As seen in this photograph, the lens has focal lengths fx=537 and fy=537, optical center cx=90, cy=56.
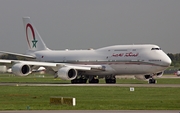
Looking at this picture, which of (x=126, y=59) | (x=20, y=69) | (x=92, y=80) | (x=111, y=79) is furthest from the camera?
(x=92, y=80)

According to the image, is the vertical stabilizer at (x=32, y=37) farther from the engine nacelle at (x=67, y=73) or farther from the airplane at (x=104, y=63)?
the engine nacelle at (x=67, y=73)

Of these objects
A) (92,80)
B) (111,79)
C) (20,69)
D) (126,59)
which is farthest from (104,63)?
(20,69)

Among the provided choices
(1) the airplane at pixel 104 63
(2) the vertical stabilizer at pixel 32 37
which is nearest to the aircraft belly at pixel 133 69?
(1) the airplane at pixel 104 63

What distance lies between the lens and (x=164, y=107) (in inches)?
1371

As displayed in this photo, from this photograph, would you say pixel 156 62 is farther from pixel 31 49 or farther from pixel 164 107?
pixel 164 107

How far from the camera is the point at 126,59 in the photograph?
2938 inches

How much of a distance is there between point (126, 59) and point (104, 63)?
14.4ft

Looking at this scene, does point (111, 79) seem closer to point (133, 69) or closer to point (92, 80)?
point (92, 80)

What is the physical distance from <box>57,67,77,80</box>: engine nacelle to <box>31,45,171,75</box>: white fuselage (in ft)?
15.3

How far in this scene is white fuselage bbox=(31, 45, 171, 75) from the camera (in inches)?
2854

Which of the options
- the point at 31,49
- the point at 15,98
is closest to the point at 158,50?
the point at 31,49

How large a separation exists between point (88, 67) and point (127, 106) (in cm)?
4194

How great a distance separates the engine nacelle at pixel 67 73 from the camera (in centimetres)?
7294

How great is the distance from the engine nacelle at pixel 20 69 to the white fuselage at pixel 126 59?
9853mm
